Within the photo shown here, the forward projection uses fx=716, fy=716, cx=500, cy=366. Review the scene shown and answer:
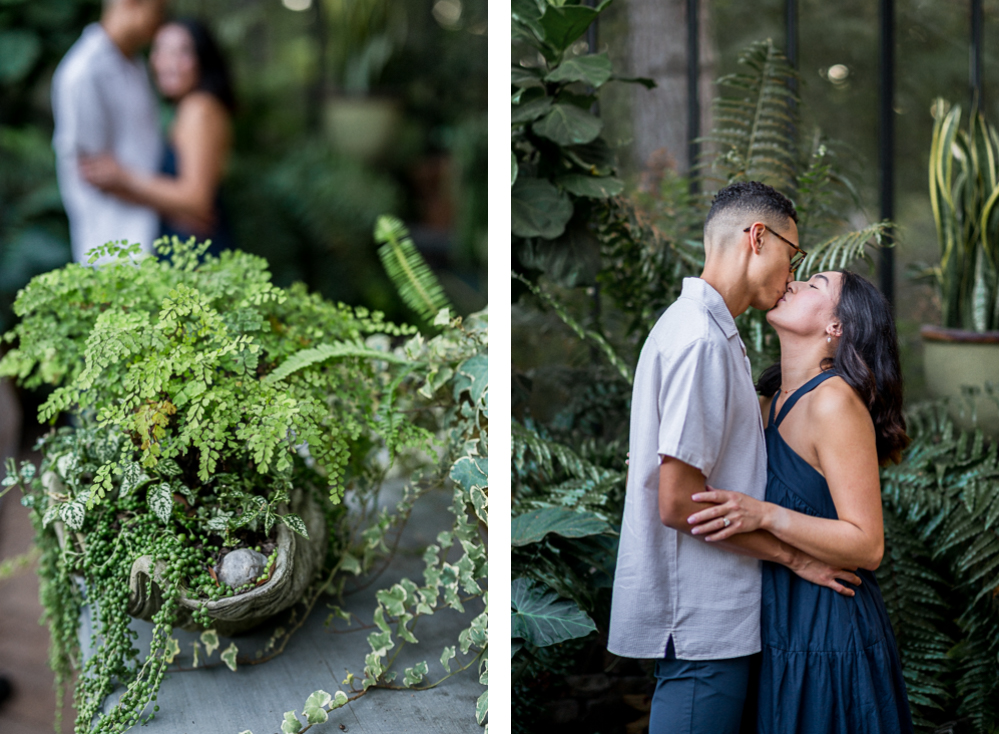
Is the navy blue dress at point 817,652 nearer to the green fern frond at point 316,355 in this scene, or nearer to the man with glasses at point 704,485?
the man with glasses at point 704,485

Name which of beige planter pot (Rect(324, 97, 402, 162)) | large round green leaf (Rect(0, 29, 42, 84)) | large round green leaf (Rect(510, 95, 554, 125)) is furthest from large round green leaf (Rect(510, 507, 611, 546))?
large round green leaf (Rect(0, 29, 42, 84))

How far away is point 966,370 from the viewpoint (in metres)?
1.85

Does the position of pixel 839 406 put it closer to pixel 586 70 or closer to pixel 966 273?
pixel 586 70

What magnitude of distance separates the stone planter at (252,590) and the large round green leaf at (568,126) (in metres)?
0.88

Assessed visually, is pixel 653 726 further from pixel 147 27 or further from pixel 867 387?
pixel 147 27

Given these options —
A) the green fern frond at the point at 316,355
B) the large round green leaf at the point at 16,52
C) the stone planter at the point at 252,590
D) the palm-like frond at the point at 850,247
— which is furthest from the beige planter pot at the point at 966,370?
the large round green leaf at the point at 16,52

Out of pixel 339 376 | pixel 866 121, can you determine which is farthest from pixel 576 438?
pixel 866 121

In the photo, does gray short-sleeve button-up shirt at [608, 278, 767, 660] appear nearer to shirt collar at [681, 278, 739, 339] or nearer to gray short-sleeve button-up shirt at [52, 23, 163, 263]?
shirt collar at [681, 278, 739, 339]

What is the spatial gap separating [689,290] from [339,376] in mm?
679

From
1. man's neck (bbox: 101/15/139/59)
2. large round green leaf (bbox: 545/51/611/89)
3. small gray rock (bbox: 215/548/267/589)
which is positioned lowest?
small gray rock (bbox: 215/548/267/589)

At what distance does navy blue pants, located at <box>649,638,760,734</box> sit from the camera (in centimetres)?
104

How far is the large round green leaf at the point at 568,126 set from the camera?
1.44 m

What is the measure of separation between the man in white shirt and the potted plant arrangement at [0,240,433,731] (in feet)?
6.15

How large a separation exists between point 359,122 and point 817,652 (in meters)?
3.94
